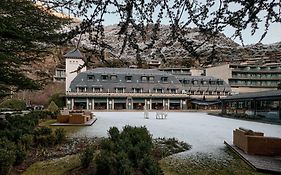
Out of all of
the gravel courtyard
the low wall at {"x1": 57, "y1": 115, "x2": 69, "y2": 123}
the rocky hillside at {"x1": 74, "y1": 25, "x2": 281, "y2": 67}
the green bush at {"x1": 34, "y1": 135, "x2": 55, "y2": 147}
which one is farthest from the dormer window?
the rocky hillside at {"x1": 74, "y1": 25, "x2": 281, "y2": 67}

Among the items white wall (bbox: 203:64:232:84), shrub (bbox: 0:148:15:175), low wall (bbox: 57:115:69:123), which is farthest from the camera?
white wall (bbox: 203:64:232:84)

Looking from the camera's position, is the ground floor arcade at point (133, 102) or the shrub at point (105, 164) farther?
the ground floor arcade at point (133, 102)

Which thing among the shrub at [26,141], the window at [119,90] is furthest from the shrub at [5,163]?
the window at [119,90]

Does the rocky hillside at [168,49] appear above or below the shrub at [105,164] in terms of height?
above

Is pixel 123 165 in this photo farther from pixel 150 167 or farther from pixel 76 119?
pixel 76 119

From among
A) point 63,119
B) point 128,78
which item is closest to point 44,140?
point 63,119

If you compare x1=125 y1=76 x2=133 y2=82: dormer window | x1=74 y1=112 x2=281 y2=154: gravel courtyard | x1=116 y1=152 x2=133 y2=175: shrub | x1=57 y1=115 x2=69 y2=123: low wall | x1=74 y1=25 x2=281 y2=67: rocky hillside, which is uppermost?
x1=125 y1=76 x2=133 y2=82: dormer window

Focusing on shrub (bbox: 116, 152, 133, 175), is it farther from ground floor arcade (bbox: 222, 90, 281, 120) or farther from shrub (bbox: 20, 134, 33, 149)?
ground floor arcade (bbox: 222, 90, 281, 120)

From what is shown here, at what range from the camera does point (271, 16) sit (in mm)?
3375

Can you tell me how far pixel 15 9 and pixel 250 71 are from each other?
225 feet

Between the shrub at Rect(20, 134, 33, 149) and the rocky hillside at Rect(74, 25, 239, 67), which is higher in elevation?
the rocky hillside at Rect(74, 25, 239, 67)

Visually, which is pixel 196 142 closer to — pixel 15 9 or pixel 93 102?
pixel 15 9

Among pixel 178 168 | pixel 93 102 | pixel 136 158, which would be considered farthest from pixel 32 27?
pixel 93 102

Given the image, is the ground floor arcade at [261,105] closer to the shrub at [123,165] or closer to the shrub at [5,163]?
the shrub at [123,165]
